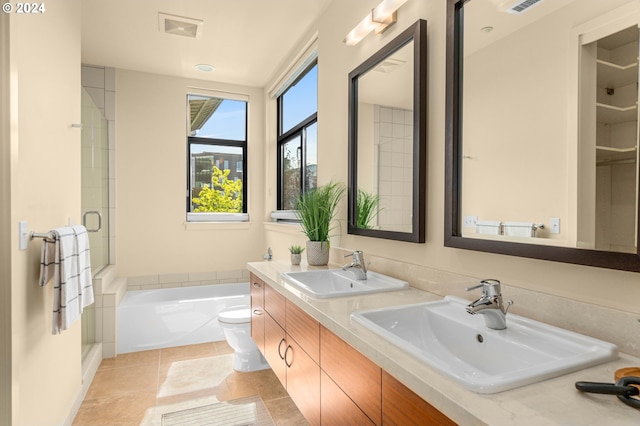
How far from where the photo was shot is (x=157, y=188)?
12.9 ft

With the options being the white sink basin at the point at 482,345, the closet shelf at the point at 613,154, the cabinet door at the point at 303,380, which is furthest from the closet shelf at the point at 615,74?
the cabinet door at the point at 303,380

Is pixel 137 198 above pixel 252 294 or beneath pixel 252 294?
above

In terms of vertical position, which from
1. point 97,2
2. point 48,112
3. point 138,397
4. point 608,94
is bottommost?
point 138,397

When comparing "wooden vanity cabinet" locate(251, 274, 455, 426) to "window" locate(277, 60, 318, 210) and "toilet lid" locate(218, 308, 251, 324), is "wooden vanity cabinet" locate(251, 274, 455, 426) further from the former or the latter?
"window" locate(277, 60, 318, 210)

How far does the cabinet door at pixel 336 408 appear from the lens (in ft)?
3.54

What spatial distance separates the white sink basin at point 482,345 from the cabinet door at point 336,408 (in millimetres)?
252

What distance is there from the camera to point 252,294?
250 centimetres

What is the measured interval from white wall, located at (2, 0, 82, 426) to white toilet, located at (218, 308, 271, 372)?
0.95 meters

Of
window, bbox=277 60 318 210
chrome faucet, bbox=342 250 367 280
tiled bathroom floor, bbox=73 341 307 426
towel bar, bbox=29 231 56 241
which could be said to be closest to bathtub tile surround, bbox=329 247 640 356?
chrome faucet, bbox=342 250 367 280

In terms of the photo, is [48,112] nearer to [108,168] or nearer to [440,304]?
[440,304]

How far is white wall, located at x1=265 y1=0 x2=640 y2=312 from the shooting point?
0.99 meters

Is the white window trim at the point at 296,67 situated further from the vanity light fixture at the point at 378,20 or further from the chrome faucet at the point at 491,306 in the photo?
the chrome faucet at the point at 491,306

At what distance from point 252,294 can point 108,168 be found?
2340mm

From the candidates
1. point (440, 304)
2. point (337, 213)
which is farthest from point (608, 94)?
point (337, 213)
